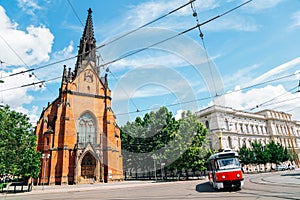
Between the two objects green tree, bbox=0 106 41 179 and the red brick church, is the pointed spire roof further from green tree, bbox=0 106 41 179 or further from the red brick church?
green tree, bbox=0 106 41 179

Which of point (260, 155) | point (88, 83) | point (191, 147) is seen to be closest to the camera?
point (191, 147)

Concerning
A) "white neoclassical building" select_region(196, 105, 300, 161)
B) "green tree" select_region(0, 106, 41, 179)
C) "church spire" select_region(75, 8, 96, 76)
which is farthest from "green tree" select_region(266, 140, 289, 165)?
"green tree" select_region(0, 106, 41, 179)

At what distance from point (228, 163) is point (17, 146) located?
2176 cm

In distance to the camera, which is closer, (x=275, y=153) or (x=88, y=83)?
(x=88, y=83)

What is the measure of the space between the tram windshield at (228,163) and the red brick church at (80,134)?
24.8m

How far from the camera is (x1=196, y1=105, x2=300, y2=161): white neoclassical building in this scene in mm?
52000

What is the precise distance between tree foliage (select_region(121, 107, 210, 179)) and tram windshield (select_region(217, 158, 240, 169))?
17393 mm

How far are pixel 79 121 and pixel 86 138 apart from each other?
3288 mm

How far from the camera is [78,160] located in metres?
32.2

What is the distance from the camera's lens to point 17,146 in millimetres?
22500

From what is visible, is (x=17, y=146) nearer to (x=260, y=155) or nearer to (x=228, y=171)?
Answer: (x=228, y=171)

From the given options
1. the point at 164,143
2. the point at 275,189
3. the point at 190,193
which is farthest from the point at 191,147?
the point at 275,189

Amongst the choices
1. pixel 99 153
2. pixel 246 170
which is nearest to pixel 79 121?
pixel 99 153

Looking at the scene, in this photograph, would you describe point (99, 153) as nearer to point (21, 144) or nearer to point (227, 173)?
point (21, 144)
